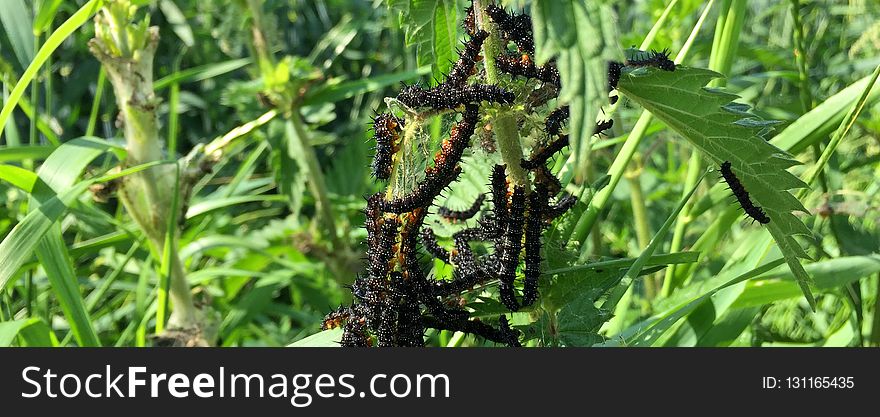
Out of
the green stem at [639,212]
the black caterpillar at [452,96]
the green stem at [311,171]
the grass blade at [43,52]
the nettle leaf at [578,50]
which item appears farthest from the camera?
the green stem at [311,171]

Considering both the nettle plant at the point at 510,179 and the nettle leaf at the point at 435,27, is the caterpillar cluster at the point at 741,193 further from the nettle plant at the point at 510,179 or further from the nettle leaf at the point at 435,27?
the nettle leaf at the point at 435,27

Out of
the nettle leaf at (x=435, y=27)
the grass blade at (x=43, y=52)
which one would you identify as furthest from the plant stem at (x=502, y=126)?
the grass blade at (x=43, y=52)

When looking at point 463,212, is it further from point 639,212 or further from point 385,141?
point 639,212

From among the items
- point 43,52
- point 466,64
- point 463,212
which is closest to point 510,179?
point 466,64

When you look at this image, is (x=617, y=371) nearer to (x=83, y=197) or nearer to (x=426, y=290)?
(x=426, y=290)

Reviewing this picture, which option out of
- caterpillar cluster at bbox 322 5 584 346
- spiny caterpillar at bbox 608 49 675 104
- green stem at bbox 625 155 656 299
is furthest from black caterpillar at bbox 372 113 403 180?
green stem at bbox 625 155 656 299

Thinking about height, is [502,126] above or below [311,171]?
below

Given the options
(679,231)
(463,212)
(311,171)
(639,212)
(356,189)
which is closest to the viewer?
(463,212)
